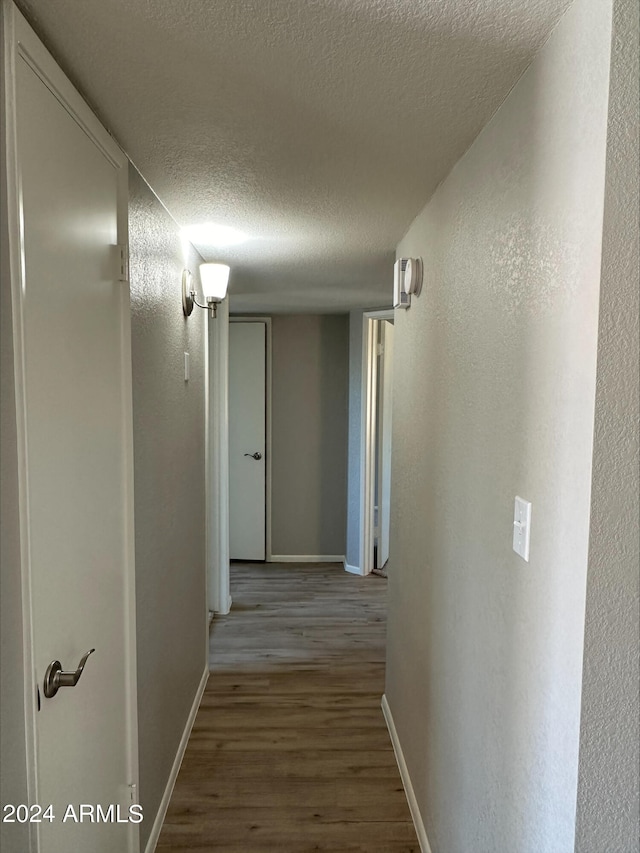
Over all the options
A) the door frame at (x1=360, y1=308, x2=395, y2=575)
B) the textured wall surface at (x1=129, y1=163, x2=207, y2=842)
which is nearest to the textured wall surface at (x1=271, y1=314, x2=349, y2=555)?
the door frame at (x1=360, y1=308, x2=395, y2=575)

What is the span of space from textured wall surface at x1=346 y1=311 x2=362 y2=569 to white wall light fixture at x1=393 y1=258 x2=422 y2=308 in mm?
2380

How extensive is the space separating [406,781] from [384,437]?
2.97 m

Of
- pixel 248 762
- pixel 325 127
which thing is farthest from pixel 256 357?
pixel 325 127

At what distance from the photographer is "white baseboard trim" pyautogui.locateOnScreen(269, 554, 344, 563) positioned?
5184 mm

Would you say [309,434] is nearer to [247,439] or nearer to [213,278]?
[247,439]

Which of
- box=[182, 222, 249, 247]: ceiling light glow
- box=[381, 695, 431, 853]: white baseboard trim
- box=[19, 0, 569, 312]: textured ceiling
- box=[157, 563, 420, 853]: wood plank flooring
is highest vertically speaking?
box=[182, 222, 249, 247]: ceiling light glow

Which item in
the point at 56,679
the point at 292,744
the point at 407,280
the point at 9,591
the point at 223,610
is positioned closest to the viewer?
the point at 9,591

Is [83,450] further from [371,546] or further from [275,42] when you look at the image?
[371,546]

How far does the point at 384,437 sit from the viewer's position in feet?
16.0

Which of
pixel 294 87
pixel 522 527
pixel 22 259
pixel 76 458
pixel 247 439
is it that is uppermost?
pixel 294 87

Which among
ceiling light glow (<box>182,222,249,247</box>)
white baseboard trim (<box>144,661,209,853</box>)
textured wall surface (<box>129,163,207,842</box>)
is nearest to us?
textured wall surface (<box>129,163,207,842</box>)

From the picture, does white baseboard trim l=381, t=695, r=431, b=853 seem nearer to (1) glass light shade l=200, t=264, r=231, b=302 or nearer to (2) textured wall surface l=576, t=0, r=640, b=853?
(2) textured wall surface l=576, t=0, r=640, b=853

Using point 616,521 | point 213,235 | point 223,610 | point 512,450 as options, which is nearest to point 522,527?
point 512,450

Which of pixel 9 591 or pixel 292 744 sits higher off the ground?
pixel 9 591
